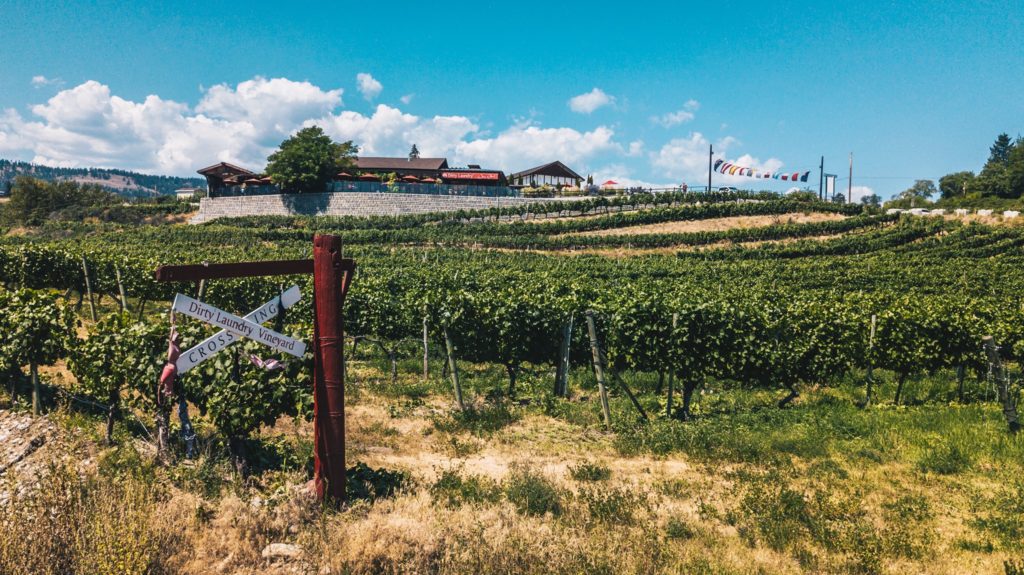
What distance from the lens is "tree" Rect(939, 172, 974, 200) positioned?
107m

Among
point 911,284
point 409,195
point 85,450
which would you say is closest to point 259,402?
point 85,450

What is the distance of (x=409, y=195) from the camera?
226 feet

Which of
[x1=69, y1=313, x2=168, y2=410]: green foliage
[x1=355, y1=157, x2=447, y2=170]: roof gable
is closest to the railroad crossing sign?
[x1=69, y1=313, x2=168, y2=410]: green foliage

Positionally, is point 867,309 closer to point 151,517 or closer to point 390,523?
point 390,523

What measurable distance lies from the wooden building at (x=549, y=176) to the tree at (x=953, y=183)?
252ft

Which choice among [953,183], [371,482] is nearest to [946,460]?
[371,482]

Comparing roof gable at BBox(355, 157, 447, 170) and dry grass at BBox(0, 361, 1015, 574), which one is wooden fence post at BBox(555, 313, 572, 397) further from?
roof gable at BBox(355, 157, 447, 170)

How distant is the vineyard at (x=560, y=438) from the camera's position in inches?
228

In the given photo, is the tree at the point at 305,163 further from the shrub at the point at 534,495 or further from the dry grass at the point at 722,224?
the shrub at the point at 534,495

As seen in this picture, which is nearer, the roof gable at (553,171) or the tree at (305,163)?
the tree at (305,163)

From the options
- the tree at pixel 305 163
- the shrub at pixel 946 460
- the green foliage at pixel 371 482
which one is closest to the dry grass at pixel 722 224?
the tree at pixel 305 163

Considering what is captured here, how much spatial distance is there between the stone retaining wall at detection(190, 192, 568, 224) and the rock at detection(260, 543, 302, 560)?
63.9 m

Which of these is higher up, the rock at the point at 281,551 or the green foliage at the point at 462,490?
the rock at the point at 281,551

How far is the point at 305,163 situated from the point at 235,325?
227 feet
